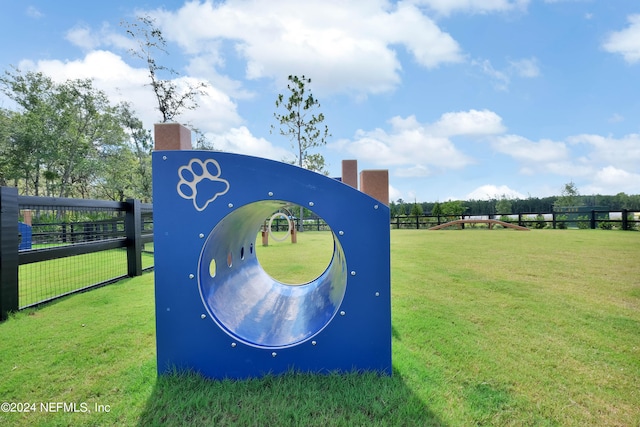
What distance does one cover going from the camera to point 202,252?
2.04m

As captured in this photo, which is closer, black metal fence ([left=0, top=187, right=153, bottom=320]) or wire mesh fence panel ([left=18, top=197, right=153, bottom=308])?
black metal fence ([left=0, top=187, right=153, bottom=320])

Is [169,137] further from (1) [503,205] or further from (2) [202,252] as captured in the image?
(1) [503,205]

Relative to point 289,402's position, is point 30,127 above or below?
above

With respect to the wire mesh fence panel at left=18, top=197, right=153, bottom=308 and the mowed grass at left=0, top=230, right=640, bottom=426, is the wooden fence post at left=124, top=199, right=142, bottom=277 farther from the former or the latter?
the mowed grass at left=0, top=230, right=640, bottom=426

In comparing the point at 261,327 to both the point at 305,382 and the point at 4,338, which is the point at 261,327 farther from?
the point at 4,338

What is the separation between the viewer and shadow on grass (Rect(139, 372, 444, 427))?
1607 mm

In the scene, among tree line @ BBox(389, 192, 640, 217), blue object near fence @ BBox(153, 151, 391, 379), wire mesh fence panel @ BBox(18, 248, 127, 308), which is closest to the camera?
blue object near fence @ BBox(153, 151, 391, 379)

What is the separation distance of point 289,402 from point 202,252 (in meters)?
0.95

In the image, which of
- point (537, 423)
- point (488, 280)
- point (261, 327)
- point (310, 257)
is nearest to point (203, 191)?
point (261, 327)

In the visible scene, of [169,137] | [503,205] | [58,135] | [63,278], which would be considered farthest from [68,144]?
[503,205]

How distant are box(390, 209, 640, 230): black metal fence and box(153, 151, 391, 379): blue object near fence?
16.1 metres

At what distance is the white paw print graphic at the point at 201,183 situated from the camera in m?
1.99

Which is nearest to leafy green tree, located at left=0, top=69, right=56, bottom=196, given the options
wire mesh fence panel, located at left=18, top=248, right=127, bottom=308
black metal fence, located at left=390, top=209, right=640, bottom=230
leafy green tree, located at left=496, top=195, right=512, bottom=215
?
wire mesh fence panel, located at left=18, top=248, right=127, bottom=308

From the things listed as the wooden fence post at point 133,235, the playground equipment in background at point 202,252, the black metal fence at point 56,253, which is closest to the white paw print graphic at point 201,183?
the playground equipment in background at point 202,252
